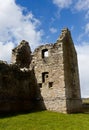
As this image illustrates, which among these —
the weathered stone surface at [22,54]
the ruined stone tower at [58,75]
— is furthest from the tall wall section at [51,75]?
the weathered stone surface at [22,54]

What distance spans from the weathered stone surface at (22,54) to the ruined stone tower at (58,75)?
2830 millimetres

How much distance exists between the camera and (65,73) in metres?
24.7

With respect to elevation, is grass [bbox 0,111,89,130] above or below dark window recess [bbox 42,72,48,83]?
below

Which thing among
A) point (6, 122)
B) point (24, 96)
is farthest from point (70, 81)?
point (6, 122)

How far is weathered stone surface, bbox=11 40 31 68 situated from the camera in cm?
2925

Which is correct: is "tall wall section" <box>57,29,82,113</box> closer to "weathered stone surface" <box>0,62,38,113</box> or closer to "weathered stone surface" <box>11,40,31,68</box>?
"weathered stone surface" <box>0,62,38,113</box>

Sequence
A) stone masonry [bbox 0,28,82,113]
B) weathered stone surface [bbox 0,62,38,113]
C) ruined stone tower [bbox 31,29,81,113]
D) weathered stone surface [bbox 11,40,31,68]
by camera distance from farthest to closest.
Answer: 1. weathered stone surface [bbox 11,40,31,68]
2. ruined stone tower [bbox 31,29,81,113]
3. stone masonry [bbox 0,28,82,113]
4. weathered stone surface [bbox 0,62,38,113]

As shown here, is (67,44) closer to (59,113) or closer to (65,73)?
(65,73)

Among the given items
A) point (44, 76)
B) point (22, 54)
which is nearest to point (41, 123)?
point (44, 76)

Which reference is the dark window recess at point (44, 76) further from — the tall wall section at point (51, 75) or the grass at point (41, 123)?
the grass at point (41, 123)

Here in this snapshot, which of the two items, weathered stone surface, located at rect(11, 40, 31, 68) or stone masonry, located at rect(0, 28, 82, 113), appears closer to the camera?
stone masonry, located at rect(0, 28, 82, 113)

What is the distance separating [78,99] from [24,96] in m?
6.37

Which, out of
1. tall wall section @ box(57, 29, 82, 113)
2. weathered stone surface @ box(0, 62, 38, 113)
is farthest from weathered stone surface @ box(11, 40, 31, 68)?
tall wall section @ box(57, 29, 82, 113)

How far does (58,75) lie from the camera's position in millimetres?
24594
